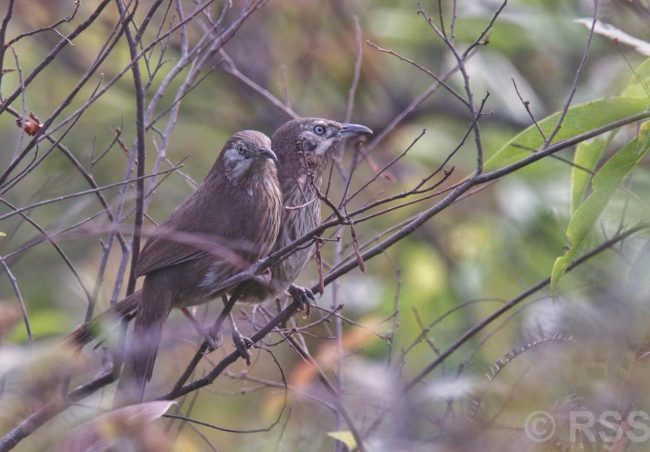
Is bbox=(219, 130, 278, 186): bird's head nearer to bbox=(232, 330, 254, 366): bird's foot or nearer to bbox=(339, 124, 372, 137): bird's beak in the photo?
bbox=(339, 124, 372, 137): bird's beak

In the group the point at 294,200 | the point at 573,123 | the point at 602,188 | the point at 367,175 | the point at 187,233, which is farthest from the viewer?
the point at 367,175

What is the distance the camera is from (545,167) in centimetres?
712

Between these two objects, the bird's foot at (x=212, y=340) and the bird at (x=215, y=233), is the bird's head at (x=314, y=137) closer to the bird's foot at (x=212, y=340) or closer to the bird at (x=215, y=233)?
the bird at (x=215, y=233)

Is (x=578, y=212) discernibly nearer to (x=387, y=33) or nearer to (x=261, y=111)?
(x=387, y=33)

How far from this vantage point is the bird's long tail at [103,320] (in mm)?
3734

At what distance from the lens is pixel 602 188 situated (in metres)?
3.86

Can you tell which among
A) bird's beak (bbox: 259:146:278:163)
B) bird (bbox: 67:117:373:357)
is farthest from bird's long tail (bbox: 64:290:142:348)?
bird's beak (bbox: 259:146:278:163)

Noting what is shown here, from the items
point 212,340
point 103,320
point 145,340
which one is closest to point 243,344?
point 212,340

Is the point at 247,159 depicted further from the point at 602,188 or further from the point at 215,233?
the point at 602,188

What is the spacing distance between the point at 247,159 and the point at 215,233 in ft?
1.40

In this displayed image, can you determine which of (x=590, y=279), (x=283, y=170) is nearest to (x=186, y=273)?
(x=283, y=170)

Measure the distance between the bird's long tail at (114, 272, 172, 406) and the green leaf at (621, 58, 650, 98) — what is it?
2.07 metres

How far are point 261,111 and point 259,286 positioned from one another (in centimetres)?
407

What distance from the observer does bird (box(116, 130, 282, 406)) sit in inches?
181
